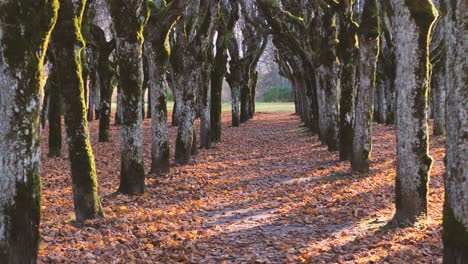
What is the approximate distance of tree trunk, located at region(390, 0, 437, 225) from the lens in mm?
8086

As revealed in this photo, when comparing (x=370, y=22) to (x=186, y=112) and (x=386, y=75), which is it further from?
(x=386, y=75)

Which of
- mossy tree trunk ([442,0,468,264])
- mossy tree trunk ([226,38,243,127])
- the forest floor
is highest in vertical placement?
mossy tree trunk ([226,38,243,127])

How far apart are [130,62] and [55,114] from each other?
7.96 meters

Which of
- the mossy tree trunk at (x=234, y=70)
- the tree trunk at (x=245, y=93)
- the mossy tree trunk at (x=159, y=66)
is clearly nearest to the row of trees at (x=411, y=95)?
the mossy tree trunk at (x=159, y=66)

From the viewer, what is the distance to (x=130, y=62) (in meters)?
10.7

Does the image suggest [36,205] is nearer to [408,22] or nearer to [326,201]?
[408,22]

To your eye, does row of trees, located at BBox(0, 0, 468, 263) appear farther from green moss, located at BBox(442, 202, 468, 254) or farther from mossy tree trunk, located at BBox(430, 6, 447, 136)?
mossy tree trunk, located at BBox(430, 6, 447, 136)

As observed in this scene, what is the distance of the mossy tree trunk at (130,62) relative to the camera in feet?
35.0

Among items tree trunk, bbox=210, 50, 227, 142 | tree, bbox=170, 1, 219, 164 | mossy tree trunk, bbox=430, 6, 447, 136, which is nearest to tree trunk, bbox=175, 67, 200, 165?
tree, bbox=170, 1, 219, 164

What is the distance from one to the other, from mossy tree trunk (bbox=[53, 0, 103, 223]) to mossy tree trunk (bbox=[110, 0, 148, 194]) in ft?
6.99

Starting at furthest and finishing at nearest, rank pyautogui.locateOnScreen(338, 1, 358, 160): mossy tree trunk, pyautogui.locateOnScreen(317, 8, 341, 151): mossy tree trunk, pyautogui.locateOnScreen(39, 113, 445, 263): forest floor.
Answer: pyautogui.locateOnScreen(317, 8, 341, 151): mossy tree trunk
pyautogui.locateOnScreen(338, 1, 358, 160): mossy tree trunk
pyautogui.locateOnScreen(39, 113, 445, 263): forest floor

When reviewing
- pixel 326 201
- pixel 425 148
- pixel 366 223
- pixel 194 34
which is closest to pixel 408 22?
pixel 425 148

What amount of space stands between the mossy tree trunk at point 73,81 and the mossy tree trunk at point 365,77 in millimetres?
7483

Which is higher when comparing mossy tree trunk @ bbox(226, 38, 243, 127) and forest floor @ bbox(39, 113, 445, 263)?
mossy tree trunk @ bbox(226, 38, 243, 127)
